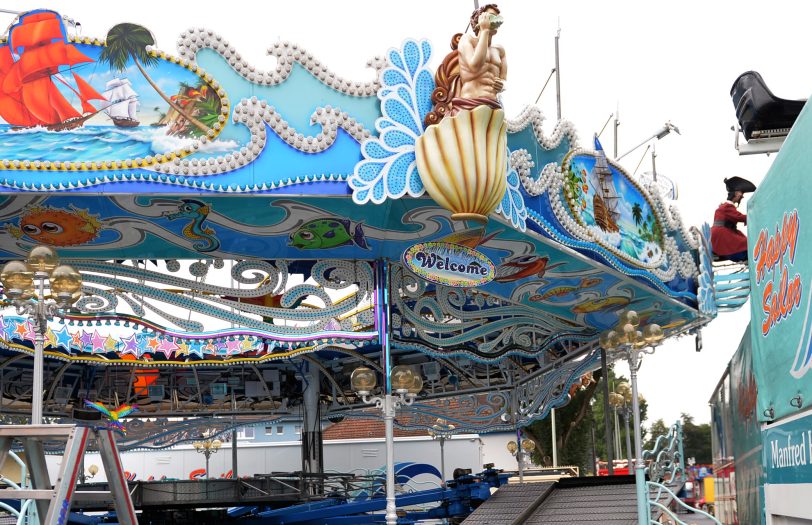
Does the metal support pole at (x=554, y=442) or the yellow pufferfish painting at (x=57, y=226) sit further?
the metal support pole at (x=554, y=442)

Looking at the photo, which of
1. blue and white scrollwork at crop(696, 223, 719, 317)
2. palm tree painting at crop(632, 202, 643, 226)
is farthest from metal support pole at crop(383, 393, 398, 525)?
blue and white scrollwork at crop(696, 223, 719, 317)

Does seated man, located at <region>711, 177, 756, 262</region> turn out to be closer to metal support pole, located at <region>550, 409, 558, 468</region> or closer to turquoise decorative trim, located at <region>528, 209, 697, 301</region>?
turquoise decorative trim, located at <region>528, 209, 697, 301</region>

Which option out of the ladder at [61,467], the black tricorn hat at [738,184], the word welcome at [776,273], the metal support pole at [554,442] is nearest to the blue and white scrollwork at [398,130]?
the ladder at [61,467]

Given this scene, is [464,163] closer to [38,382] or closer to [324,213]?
[324,213]

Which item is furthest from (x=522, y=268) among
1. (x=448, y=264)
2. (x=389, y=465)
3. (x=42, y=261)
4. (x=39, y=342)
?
(x=39, y=342)

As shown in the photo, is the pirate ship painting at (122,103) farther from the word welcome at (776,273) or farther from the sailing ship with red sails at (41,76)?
the word welcome at (776,273)

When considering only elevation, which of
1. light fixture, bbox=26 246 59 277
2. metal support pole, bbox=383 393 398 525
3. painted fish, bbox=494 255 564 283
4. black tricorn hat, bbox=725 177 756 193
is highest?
black tricorn hat, bbox=725 177 756 193

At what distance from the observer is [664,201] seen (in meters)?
18.9

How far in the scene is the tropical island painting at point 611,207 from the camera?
52.9 ft

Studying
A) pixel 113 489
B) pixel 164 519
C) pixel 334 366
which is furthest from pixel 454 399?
pixel 113 489

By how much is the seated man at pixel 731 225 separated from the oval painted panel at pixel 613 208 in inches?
57.8

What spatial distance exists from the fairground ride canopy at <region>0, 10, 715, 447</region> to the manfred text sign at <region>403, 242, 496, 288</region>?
26mm

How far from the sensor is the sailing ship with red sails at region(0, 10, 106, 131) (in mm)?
12672

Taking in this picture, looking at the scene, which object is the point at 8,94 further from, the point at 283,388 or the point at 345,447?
the point at 345,447
